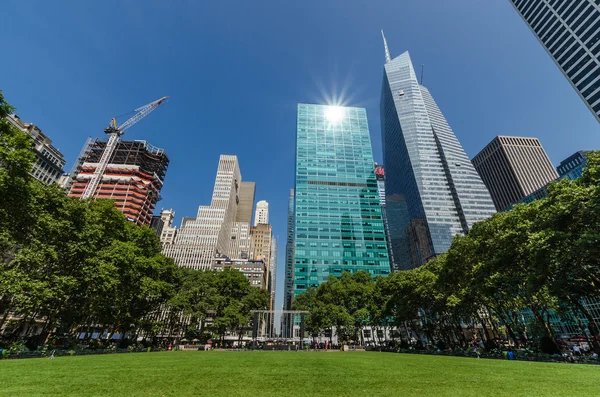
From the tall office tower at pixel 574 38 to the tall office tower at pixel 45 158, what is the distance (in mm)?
156689

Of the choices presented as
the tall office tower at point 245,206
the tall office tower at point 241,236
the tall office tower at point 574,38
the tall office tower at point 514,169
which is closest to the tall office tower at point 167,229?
the tall office tower at point 241,236

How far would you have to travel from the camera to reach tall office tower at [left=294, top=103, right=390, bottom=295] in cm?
9688

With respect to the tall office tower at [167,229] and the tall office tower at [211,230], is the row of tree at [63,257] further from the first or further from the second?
the tall office tower at [167,229]

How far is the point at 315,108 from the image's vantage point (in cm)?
13538

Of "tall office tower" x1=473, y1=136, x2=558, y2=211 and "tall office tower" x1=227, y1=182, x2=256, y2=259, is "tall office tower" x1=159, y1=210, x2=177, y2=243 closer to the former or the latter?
"tall office tower" x1=227, y1=182, x2=256, y2=259

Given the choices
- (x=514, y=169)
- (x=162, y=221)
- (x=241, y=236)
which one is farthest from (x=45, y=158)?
(x=514, y=169)

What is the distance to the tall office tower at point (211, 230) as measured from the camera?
4638 inches

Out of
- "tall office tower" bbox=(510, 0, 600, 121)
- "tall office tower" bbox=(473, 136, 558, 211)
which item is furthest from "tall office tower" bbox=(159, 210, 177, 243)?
"tall office tower" bbox=(473, 136, 558, 211)

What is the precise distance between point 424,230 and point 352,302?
77.8 meters

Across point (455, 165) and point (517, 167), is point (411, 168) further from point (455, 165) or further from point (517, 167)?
point (517, 167)

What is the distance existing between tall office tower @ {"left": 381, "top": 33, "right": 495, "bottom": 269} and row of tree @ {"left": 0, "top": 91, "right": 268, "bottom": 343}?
97396mm

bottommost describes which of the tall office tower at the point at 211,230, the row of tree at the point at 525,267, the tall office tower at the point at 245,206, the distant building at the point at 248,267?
the row of tree at the point at 525,267

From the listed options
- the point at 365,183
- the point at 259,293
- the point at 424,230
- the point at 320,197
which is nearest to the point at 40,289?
the point at 259,293

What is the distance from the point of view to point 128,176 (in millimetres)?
120500
